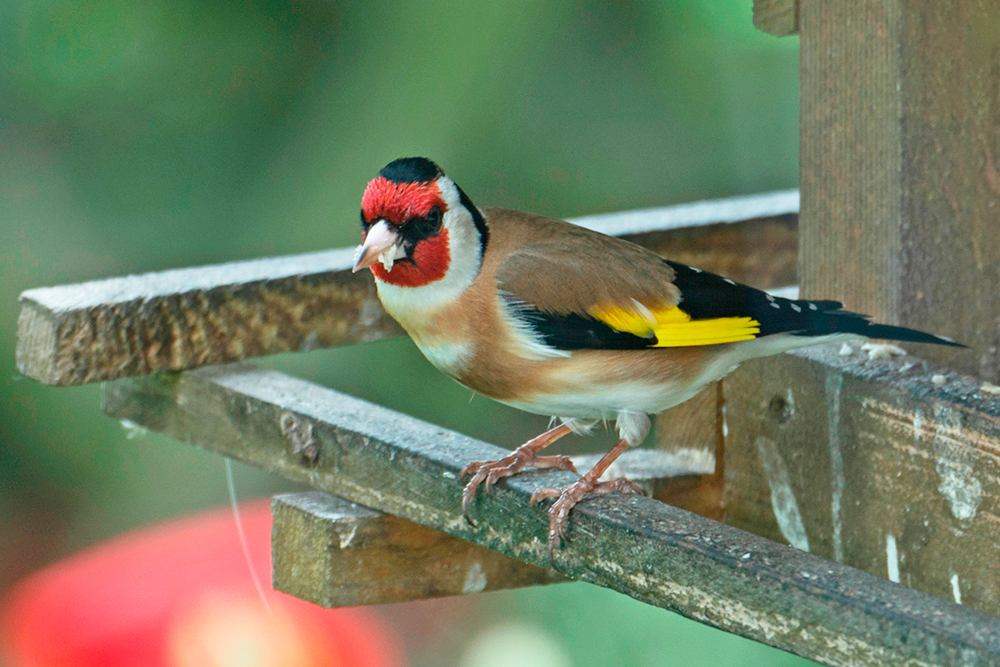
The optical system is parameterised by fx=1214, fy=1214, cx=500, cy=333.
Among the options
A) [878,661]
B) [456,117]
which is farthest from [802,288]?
[456,117]

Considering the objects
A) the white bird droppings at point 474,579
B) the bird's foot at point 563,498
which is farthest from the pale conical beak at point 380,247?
the white bird droppings at point 474,579

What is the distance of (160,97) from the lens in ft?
12.0

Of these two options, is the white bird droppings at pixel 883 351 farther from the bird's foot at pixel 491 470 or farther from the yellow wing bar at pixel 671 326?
the bird's foot at pixel 491 470

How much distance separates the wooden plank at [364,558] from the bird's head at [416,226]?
1.31ft

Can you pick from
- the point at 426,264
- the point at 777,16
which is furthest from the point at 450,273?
the point at 777,16

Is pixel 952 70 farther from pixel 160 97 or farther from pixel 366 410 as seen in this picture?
pixel 160 97

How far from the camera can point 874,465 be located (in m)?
1.88

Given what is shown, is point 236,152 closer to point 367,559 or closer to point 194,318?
point 194,318

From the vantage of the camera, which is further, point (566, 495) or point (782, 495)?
point (782, 495)

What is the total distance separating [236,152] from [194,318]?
1596 mm

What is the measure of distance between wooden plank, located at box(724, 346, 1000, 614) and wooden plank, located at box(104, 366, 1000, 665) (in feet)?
1.42

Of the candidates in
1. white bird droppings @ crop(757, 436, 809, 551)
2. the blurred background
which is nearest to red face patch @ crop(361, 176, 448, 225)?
white bird droppings @ crop(757, 436, 809, 551)

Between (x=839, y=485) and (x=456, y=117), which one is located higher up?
(x=456, y=117)

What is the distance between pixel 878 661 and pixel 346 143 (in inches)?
111
